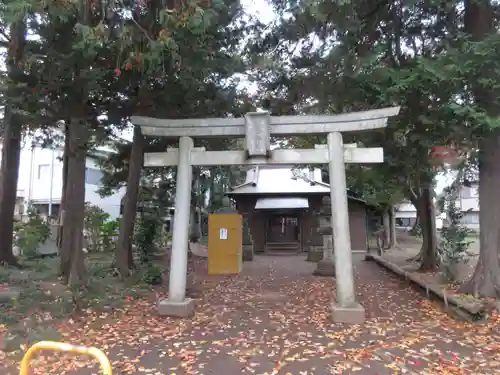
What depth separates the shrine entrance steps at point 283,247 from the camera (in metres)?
24.6

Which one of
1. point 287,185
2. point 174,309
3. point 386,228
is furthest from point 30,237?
point 386,228

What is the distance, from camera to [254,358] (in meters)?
5.52

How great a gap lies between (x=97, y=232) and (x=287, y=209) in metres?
10.3

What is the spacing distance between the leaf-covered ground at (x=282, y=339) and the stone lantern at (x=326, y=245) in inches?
165

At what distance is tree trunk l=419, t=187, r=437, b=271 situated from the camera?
45.2ft

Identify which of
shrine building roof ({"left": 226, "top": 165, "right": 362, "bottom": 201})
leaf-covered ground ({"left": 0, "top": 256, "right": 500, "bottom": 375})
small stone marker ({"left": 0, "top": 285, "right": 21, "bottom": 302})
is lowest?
leaf-covered ground ({"left": 0, "top": 256, "right": 500, "bottom": 375})

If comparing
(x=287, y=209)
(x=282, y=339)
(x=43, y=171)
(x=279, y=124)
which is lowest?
(x=282, y=339)

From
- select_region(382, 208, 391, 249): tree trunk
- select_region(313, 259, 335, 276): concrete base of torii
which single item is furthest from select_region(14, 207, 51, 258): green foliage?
select_region(382, 208, 391, 249): tree trunk

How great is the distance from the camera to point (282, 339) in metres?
6.42

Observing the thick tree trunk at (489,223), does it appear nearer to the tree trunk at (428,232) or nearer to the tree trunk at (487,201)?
the tree trunk at (487,201)

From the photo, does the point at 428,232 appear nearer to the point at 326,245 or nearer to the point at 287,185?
the point at 326,245

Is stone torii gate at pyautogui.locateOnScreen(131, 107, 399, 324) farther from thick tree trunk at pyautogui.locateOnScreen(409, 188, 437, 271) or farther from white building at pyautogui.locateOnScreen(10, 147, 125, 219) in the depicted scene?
white building at pyautogui.locateOnScreen(10, 147, 125, 219)

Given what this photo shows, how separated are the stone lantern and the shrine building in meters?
6.89

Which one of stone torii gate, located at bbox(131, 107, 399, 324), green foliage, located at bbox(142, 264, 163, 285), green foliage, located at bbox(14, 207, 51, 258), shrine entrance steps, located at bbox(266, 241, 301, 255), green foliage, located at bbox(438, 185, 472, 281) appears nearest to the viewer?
stone torii gate, located at bbox(131, 107, 399, 324)
